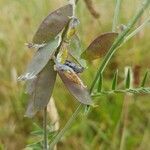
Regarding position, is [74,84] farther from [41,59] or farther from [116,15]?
[116,15]

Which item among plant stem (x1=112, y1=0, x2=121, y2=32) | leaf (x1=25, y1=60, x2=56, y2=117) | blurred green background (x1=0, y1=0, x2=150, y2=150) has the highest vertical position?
plant stem (x1=112, y1=0, x2=121, y2=32)

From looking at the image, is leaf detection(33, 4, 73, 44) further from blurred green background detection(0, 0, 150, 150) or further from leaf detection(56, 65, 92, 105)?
blurred green background detection(0, 0, 150, 150)

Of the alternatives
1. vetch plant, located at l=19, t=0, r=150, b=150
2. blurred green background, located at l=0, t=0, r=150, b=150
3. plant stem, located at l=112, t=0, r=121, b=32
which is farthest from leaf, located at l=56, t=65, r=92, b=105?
blurred green background, located at l=0, t=0, r=150, b=150

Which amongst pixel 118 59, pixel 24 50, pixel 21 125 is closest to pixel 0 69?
pixel 24 50

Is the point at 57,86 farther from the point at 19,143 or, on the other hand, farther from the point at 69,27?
the point at 69,27

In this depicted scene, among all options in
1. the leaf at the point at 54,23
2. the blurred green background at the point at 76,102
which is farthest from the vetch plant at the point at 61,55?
the blurred green background at the point at 76,102

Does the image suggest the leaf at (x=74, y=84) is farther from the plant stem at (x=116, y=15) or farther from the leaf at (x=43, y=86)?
the plant stem at (x=116, y=15)

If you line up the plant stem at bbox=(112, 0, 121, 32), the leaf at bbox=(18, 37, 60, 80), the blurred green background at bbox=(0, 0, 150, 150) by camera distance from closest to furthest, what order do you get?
the leaf at bbox=(18, 37, 60, 80) → the plant stem at bbox=(112, 0, 121, 32) → the blurred green background at bbox=(0, 0, 150, 150)

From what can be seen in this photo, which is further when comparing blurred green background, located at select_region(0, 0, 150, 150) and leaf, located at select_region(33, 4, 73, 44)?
blurred green background, located at select_region(0, 0, 150, 150)

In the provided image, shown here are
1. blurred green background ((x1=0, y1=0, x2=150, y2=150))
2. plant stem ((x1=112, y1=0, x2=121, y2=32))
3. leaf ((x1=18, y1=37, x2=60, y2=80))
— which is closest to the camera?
leaf ((x1=18, y1=37, x2=60, y2=80))
